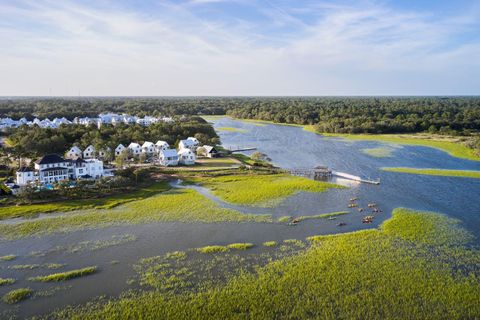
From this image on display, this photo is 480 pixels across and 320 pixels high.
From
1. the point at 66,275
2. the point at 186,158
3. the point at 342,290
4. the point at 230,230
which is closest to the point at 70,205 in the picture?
the point at 66,275

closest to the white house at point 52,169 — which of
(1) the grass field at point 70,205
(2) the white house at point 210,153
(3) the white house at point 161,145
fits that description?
(1) the grass field at point 70,205

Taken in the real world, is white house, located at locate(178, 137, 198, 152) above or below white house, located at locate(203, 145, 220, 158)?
above

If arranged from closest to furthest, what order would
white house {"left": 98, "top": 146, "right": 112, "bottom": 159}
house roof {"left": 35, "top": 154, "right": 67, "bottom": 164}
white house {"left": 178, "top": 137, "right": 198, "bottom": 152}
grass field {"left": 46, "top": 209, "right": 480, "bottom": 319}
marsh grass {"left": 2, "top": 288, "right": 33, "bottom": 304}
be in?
grass field {"left": 46, "top": 209, "right": 480, "bottom": 319} → marsh grass {"left": 2, "top": 288, "right": 33, "bottom": 304} → house roof {"left": 35, "top": 154, "right": 67, "bottom": 164} → white house {"left": 98, "top": 146, "right": 112, "bottom": 159} → white house {"left": 178, "top": 137, "right": 198, "bottom": 152}

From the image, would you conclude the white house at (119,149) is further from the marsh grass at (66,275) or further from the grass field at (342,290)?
the grass field at (342,290)

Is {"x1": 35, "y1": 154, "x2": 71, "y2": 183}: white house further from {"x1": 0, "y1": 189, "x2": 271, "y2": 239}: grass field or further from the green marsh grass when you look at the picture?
the green marsh grass

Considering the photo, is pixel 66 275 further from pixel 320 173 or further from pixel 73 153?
pixel 73 153

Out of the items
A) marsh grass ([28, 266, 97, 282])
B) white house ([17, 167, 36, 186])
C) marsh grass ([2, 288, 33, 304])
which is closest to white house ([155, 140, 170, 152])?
white house ([17, 167, 36, 186])

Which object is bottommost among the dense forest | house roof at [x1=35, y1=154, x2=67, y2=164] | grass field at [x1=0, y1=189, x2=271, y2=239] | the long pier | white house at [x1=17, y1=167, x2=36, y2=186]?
grass field at [x1=0, y1=189, x2=271, y2=239]
